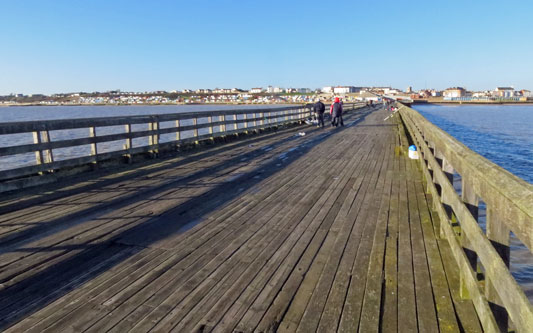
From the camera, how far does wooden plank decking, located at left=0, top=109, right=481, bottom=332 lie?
295 centimetres

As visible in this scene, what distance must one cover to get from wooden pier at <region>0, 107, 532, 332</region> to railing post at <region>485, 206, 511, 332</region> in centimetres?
11

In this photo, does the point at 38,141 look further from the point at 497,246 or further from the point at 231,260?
the point at 497,246

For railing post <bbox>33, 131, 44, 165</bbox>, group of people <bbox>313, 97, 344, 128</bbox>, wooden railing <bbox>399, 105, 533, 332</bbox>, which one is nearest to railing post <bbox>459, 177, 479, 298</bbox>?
wooden railing <bbox>399, 105, 533, 332</bbox>

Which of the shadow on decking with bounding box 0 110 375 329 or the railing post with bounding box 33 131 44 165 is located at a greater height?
the railing post with bounding box 33 131 44 165

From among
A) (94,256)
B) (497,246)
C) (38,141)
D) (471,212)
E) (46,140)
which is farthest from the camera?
(46,140)

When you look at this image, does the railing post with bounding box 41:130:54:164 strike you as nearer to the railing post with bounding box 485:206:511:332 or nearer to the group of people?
the railing post with bounding box 485:206:511:332

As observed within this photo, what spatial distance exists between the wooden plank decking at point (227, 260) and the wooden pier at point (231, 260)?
0.02m

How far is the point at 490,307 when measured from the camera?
249cm

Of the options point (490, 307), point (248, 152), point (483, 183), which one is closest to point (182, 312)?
point (490, 307)

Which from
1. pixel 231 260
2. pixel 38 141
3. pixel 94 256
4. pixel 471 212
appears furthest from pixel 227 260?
pixel 38 141

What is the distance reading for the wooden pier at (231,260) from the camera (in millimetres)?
2936

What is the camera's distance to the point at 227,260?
4.01m

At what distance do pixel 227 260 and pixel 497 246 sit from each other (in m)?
2.61

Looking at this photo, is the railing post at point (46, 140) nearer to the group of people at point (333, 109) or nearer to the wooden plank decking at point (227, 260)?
the wooden plank decking at point (227, 260)
